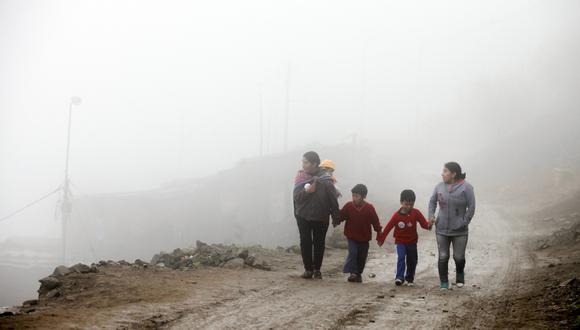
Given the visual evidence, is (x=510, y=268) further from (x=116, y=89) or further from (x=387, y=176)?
(x=116, y=89)

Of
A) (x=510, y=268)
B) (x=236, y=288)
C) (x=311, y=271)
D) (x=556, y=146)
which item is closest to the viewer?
(x=236, y=288)

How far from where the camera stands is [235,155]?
78.9m

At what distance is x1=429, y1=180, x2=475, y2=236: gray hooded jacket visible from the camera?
7.24 metres

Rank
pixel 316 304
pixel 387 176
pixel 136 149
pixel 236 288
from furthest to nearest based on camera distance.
Answer: pixel 136 149 → pixel 387 176 → pixel 236 288 → pixel 316 304

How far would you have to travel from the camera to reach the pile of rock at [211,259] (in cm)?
939

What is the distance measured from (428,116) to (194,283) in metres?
78.3

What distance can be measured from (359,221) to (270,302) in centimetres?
284

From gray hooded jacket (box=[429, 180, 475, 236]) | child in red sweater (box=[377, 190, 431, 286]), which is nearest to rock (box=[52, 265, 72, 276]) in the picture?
child in red sweater (box=[377, 190, 431, 286])

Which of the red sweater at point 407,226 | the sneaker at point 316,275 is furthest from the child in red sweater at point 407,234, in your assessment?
the sneaker at point 316,275

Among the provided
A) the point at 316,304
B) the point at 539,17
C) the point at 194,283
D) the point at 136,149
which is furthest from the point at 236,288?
the point at 539,17

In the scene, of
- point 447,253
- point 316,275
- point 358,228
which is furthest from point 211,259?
point 447,253

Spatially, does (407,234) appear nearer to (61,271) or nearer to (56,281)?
(56,281)

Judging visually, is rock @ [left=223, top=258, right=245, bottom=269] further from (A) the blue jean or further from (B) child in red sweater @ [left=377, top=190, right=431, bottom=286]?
(A) the blue jean

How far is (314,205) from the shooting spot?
25.8ft
